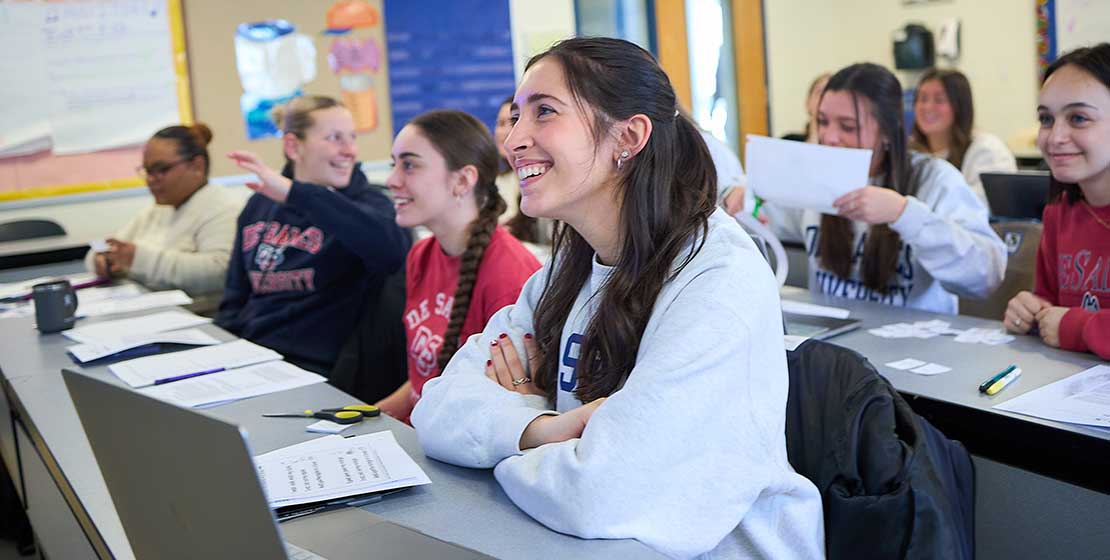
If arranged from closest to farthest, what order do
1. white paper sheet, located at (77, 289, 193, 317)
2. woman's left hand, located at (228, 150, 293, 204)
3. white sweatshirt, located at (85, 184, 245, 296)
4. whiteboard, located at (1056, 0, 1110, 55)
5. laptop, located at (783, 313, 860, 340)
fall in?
laptop, located at (783, 313, 860, 340)
woman's left hand, located at (228, 150, 293, 204)
white paper sheet, located at (77, 289, 193, 317)
white sweatshirt, located at (85, 184, 245, 296)
whiteboard, located at (1056, 0, 1110, 55)

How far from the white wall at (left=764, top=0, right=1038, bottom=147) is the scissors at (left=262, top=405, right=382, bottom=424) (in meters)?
4.92

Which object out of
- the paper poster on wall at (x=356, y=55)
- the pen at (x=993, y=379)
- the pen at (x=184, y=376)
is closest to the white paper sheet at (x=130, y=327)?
the pen at (x=184, y=376)

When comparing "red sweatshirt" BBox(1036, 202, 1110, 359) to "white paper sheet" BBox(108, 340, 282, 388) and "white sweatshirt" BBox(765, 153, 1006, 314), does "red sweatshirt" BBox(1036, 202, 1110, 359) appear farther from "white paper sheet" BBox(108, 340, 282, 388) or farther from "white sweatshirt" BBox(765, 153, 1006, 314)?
"white paper sheet" BBox(108, 340, 282, 388)

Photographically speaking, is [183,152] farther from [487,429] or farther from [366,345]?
[487,429]

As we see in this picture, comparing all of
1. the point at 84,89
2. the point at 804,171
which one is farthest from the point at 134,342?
the point at 84,89

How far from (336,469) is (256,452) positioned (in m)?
0.22

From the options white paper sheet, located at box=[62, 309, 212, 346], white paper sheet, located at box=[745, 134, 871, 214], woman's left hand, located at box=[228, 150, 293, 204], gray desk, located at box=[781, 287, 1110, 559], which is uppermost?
woman's left hand, located at box=[228, 150, 293, 204]

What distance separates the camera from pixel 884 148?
2592 millimetres

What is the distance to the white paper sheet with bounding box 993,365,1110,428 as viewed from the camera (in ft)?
4.91

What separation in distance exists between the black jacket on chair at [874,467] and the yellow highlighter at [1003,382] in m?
0.40

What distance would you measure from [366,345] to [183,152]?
159 cm

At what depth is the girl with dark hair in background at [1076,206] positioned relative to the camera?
192cm

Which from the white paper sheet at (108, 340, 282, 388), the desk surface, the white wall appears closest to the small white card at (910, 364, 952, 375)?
the desk surface

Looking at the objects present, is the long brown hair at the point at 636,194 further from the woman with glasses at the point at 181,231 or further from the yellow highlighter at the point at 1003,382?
the woman with glasses at the point at 181,231
